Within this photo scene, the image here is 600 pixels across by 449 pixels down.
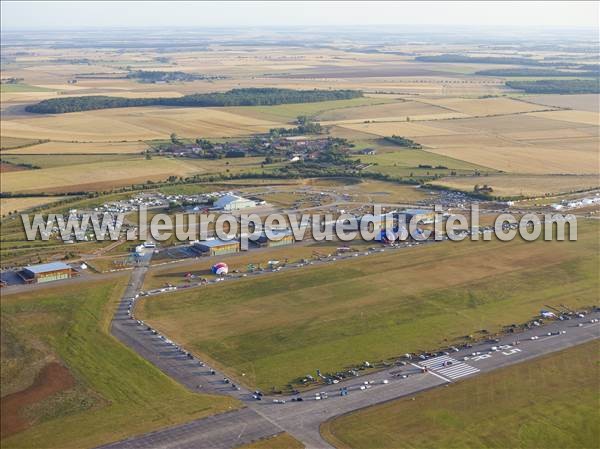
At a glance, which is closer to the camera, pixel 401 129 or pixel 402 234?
pixel 402 234

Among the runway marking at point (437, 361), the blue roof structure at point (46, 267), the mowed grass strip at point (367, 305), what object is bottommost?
the runway marking at point (437, 361)

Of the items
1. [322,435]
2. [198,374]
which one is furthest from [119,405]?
[322,435]

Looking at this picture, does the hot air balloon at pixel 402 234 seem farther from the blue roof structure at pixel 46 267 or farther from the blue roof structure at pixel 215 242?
the blue roof structure at pixel 46 267

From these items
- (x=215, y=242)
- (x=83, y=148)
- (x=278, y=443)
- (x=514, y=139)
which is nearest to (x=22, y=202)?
(x=215, y=242)

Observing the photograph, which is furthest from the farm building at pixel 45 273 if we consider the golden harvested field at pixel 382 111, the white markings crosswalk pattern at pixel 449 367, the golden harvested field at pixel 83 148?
the golden harvested field at pixel 382 111

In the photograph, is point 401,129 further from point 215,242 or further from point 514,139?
point 215,242

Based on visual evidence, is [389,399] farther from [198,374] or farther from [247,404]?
[198,374]
